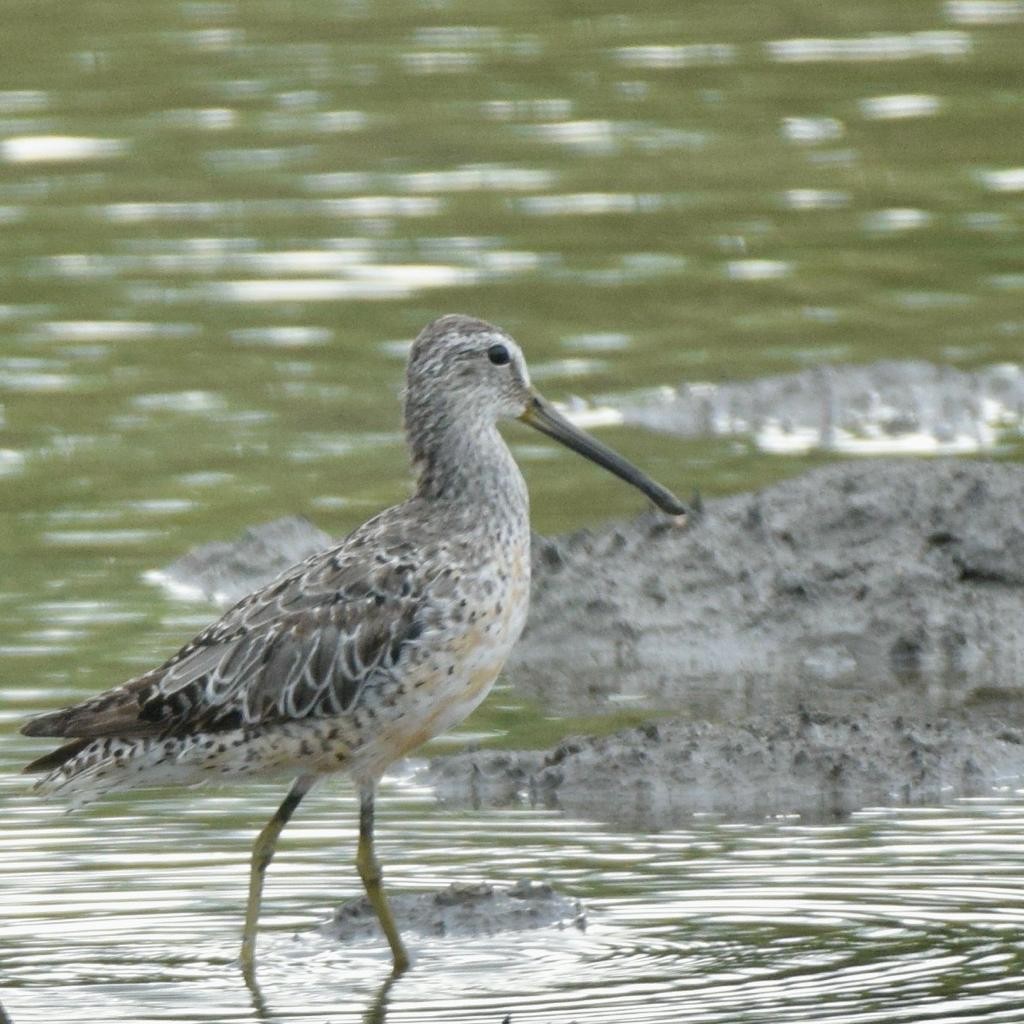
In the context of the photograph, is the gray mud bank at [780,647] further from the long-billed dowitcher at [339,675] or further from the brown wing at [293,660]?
the brown wing at [293,660]

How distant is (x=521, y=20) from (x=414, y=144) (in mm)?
4071

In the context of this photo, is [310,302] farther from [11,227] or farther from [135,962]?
[135,962]

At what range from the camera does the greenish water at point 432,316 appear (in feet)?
25.5

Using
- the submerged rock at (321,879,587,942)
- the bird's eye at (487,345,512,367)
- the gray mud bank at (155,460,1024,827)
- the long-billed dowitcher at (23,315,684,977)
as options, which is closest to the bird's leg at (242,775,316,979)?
the long-billed dowitcher at (23,315,684,977)

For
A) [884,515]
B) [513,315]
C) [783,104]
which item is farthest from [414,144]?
[884,515]

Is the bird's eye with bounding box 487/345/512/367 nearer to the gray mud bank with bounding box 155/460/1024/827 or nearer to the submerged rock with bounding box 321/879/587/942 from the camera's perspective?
the gray mud bank with bounding box 155/460/1024/827

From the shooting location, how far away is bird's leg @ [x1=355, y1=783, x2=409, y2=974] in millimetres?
7844

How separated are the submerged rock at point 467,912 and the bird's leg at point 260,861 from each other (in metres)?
0.29

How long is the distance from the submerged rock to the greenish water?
0.23 feet

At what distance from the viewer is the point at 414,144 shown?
751 inches

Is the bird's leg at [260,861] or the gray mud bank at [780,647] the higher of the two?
the gray mud bank at [780,647]

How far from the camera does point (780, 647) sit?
10633mm

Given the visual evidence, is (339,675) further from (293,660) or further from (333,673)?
(293,660)

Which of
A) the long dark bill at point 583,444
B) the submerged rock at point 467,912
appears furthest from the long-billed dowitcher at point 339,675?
the long dark bill at point 583,444
